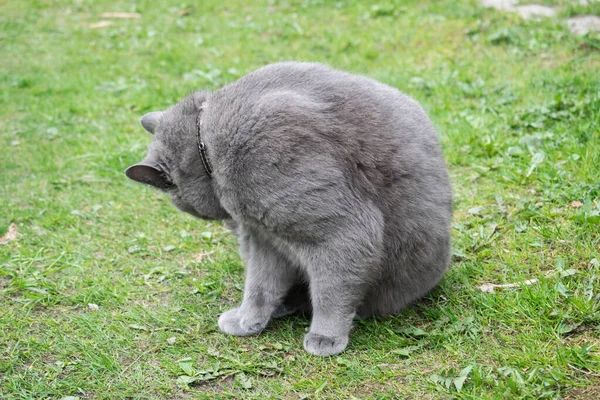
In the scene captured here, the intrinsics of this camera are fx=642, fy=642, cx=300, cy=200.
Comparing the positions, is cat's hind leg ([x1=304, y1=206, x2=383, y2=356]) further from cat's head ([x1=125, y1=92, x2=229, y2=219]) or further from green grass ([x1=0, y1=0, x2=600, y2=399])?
cat's head ([x1=125, y1=92, x2=229, y2=219])

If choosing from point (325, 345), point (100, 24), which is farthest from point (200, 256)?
point (100, 24)

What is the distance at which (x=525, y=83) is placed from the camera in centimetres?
493

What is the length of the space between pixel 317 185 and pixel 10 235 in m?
2.23

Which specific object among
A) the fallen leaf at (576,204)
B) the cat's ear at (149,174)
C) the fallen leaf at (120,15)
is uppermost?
the cat's ear at (149,174)

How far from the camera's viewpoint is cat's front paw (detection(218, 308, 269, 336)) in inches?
119

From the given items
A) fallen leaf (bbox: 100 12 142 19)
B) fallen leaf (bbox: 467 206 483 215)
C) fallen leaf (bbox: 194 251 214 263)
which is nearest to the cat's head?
fallen leaf (bbox: 194 251 214 263)

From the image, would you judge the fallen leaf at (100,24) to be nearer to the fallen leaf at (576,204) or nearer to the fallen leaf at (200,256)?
the fallen leaf at (200,256)

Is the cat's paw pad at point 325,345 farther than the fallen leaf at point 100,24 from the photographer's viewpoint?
No

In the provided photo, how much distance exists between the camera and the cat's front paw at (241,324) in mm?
3031

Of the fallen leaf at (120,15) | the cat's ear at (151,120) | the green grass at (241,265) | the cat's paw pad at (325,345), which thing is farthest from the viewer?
the fallen leaf at (120,15)

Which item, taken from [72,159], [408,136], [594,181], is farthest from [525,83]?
[72,159]

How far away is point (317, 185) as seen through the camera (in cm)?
266

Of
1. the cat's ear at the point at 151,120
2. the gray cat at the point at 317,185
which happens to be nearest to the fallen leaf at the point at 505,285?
the gray cat at the point at 317,185

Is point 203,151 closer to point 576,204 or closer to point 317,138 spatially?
point 317,138
